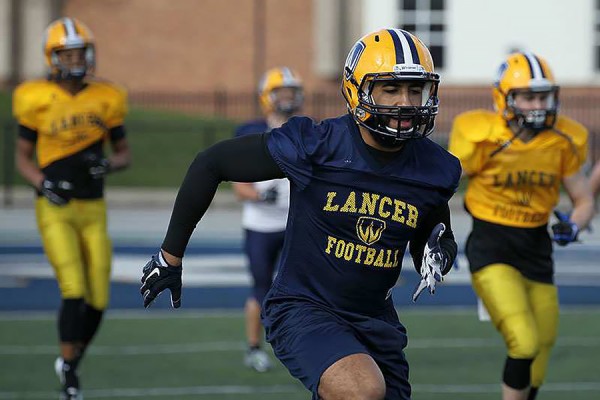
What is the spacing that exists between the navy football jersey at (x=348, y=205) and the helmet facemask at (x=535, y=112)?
5.87 feet

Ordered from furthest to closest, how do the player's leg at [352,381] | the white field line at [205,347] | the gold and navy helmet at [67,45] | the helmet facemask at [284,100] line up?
the white field line at [205,347] < the helmet facemask at [284,100] < the gold and navy helmet at [67,45] < the player's leg at [352,381]

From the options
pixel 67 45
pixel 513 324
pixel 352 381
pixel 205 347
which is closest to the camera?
pixel 352 381

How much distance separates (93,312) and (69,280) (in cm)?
28

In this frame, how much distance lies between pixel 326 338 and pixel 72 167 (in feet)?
11.7

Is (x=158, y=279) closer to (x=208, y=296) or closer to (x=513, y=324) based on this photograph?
(x=513, y=324)

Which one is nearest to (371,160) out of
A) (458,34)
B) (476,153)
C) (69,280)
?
(476,153)

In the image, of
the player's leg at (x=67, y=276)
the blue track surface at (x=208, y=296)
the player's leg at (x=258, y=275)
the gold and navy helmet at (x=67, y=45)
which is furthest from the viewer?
the blue track surface at (x=208, y=296)

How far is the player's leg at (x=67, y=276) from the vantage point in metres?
8.00

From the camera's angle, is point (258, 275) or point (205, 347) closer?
point (258, 275)

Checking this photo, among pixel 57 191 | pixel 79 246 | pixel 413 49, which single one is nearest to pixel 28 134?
pixel 57 191

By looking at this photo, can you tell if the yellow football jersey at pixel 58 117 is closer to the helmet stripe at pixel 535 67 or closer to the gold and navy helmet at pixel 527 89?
the gold and navy helmet at pixel 527 89

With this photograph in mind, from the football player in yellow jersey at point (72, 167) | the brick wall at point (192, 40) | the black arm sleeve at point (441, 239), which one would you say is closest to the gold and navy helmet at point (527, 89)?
the black arm sleeve at point (441, 239)

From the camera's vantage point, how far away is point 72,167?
8.42m

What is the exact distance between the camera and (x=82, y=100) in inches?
336
